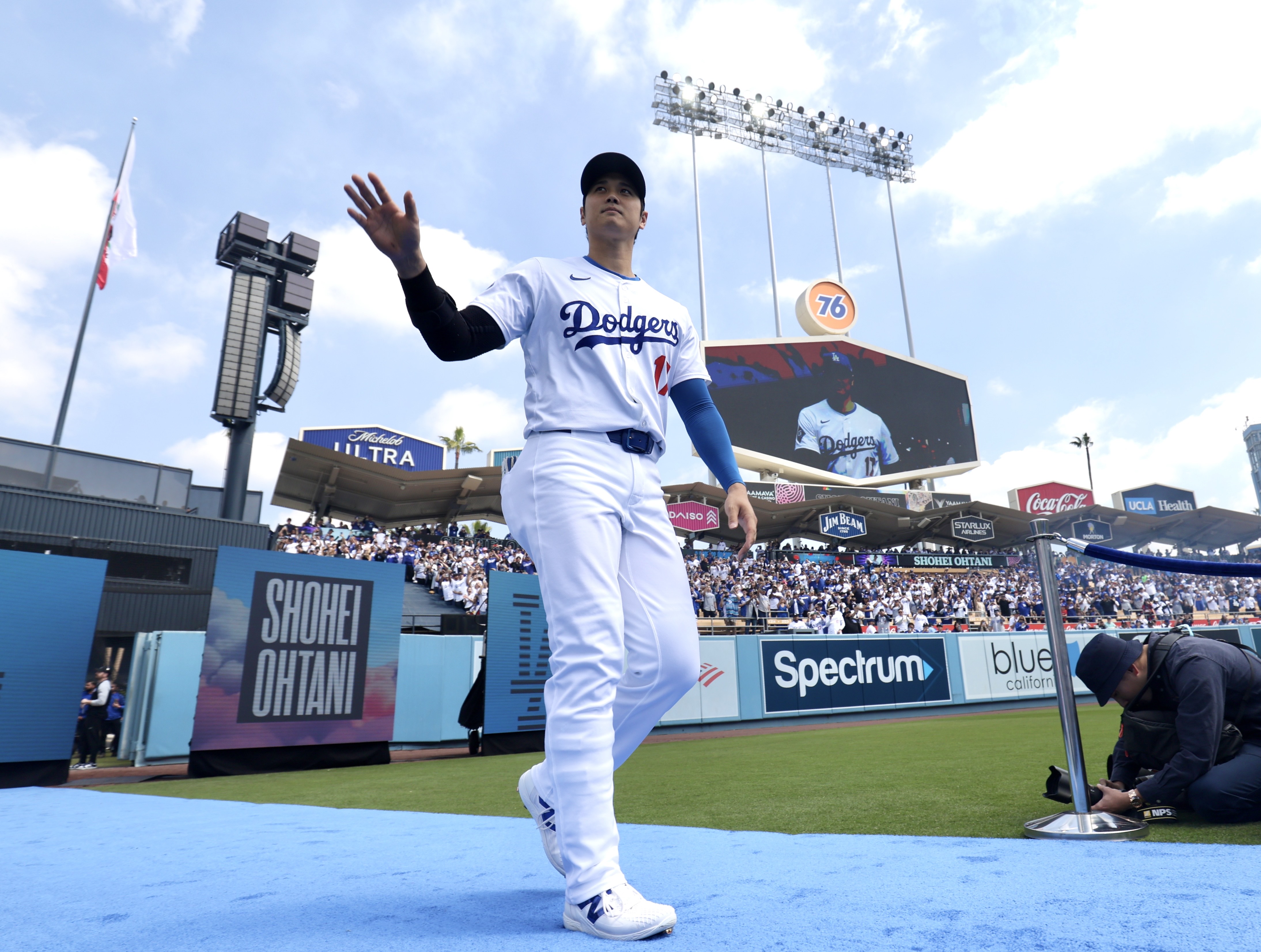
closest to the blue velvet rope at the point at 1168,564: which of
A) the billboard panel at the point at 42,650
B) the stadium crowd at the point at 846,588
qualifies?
the billboard panel at the point at 42,650

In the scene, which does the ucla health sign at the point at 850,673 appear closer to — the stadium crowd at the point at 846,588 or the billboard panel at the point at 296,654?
the stadium crowd at the point at 846,588

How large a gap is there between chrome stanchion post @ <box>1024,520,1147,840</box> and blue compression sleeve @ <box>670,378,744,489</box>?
1.28 meters

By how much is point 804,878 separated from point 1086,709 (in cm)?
1501

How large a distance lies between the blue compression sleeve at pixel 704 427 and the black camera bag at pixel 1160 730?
2105 millimetres

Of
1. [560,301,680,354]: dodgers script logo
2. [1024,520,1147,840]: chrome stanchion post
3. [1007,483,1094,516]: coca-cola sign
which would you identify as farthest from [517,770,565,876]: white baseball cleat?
[1007,483,1094,516]: coca-cola sign

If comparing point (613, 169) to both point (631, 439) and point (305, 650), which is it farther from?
point (305, 650)

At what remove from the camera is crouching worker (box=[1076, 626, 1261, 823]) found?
2.91 m

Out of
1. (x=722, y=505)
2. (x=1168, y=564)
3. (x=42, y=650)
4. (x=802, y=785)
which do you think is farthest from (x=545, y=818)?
(x=722, y=505)

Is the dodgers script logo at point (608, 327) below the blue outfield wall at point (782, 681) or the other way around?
the other way around

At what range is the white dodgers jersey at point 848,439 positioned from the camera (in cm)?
3162

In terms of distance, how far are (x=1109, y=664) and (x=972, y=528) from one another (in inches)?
1339

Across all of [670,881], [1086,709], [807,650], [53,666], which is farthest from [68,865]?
[1086,709]

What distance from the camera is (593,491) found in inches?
84.4

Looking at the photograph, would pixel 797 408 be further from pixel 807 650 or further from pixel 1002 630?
pixel 807 650
